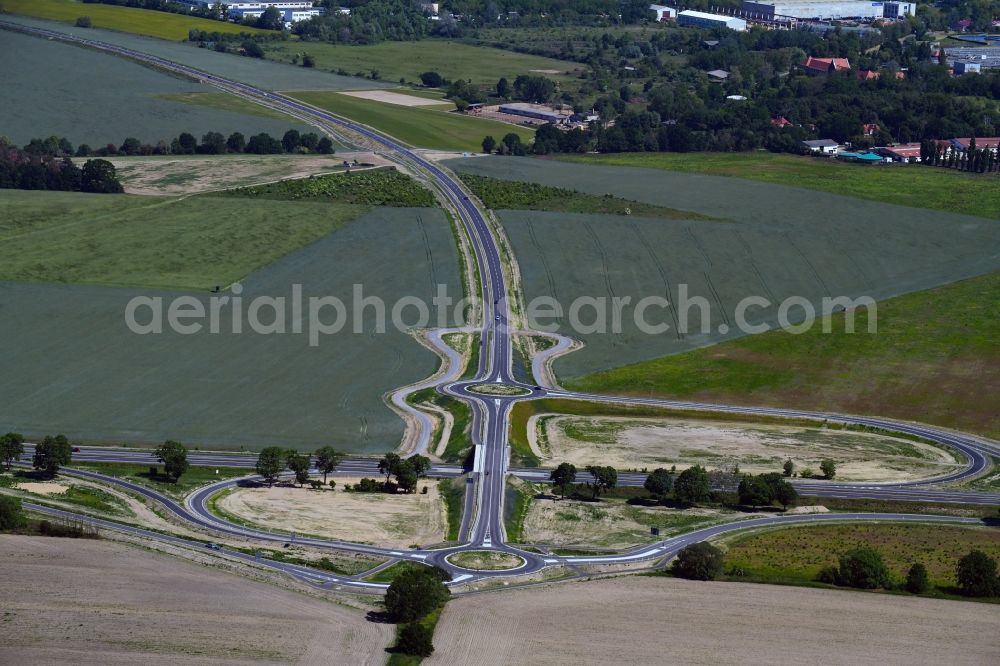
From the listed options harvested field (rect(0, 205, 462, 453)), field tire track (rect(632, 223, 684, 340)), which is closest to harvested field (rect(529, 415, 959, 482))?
harvested field (rect(0, 205, 462, 453))

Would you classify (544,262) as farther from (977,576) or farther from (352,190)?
(977,576)

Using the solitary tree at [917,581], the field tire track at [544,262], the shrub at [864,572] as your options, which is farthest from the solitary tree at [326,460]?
the field tire track at [544,262]

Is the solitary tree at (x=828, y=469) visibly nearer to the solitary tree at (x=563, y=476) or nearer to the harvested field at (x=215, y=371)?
the solitary tree at (x=563, y=476)

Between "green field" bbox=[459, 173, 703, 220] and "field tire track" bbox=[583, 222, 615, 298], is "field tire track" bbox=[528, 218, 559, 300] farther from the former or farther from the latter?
"green field" bbox=[459, 173, 703, 220]

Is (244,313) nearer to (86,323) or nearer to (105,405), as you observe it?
(86,323)

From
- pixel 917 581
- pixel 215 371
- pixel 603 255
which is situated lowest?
pixel 917 581

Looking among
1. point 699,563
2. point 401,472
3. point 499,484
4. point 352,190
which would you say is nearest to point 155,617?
point 401,472

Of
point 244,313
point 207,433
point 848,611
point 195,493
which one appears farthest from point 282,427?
point 848,611
